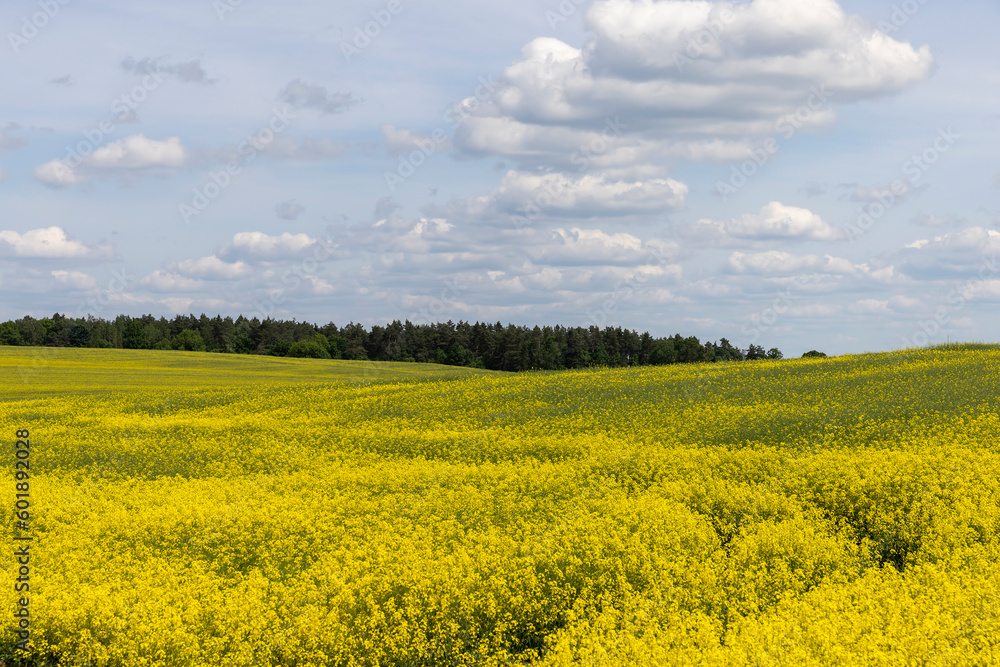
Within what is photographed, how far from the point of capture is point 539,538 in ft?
39.7

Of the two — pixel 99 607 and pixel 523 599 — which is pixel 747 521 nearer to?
pixel 523 599

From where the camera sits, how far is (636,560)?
1102 cm

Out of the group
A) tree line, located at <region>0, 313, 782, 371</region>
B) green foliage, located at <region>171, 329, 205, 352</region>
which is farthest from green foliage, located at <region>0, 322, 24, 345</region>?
green foliage, located at <region>171, 329, 205, 352</region>

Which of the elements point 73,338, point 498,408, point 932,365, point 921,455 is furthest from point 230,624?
point 73,338

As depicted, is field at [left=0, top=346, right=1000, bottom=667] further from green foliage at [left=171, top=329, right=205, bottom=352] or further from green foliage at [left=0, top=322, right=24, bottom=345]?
green foliage at [left=0, top=322, right=24, bottom=345]

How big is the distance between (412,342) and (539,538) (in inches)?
4602

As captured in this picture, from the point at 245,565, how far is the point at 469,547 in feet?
12.6

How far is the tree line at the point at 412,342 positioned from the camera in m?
117

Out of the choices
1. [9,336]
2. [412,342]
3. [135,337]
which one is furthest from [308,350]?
[9,336]

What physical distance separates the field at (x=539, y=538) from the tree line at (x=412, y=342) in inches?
3514

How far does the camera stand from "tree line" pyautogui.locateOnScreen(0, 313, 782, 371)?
11700cm

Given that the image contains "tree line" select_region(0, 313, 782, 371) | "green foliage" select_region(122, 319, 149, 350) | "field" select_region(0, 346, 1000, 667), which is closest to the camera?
"field" select_region(0, 346, 1000, 667)

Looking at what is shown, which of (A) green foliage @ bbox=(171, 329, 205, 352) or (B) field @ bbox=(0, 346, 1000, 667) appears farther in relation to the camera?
(A) green foliage @ bbox=(171, 329, 205, 352)

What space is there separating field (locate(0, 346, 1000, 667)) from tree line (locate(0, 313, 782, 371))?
Result: 293 feet
